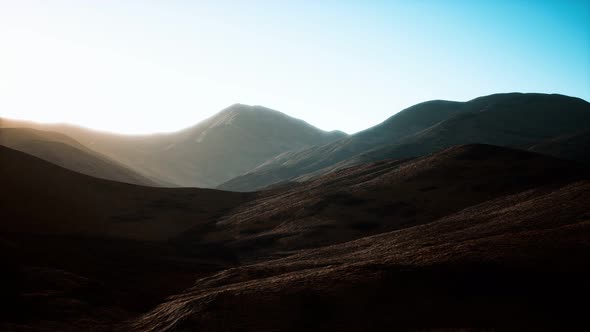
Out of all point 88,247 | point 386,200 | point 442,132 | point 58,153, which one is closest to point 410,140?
point 442,132

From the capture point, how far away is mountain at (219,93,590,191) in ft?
452

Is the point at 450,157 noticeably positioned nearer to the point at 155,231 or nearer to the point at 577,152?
the point at 155,231

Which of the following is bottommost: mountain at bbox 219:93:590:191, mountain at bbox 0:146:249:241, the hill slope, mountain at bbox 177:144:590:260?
the hill slope

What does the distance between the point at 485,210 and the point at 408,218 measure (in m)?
8.37

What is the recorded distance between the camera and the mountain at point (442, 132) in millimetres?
137625

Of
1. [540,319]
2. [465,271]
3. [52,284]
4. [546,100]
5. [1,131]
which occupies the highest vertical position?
[1,131]

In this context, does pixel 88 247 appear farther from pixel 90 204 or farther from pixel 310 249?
pixel 90 204

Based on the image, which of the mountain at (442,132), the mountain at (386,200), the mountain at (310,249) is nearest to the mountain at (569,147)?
the mountain at (442,132)

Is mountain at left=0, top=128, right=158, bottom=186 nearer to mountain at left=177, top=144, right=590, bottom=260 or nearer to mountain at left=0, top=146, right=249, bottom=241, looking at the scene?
mountain at left=0, top=146, right=249, bottom=241

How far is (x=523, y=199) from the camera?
35594 millimetres

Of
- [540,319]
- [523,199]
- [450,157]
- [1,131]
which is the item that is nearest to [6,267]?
[540,319]

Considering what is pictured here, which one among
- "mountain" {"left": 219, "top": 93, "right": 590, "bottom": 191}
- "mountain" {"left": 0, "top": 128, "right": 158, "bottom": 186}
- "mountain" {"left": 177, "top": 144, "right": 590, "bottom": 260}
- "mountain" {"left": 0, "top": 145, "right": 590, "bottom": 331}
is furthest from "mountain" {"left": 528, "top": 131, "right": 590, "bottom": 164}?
"mountain" {"left": 0, "top": 128, "right": 158, "bottom": 186}

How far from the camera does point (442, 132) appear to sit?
14612 cm

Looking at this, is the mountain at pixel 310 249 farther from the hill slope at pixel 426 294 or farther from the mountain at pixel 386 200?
the mountain at pixel 386 200
